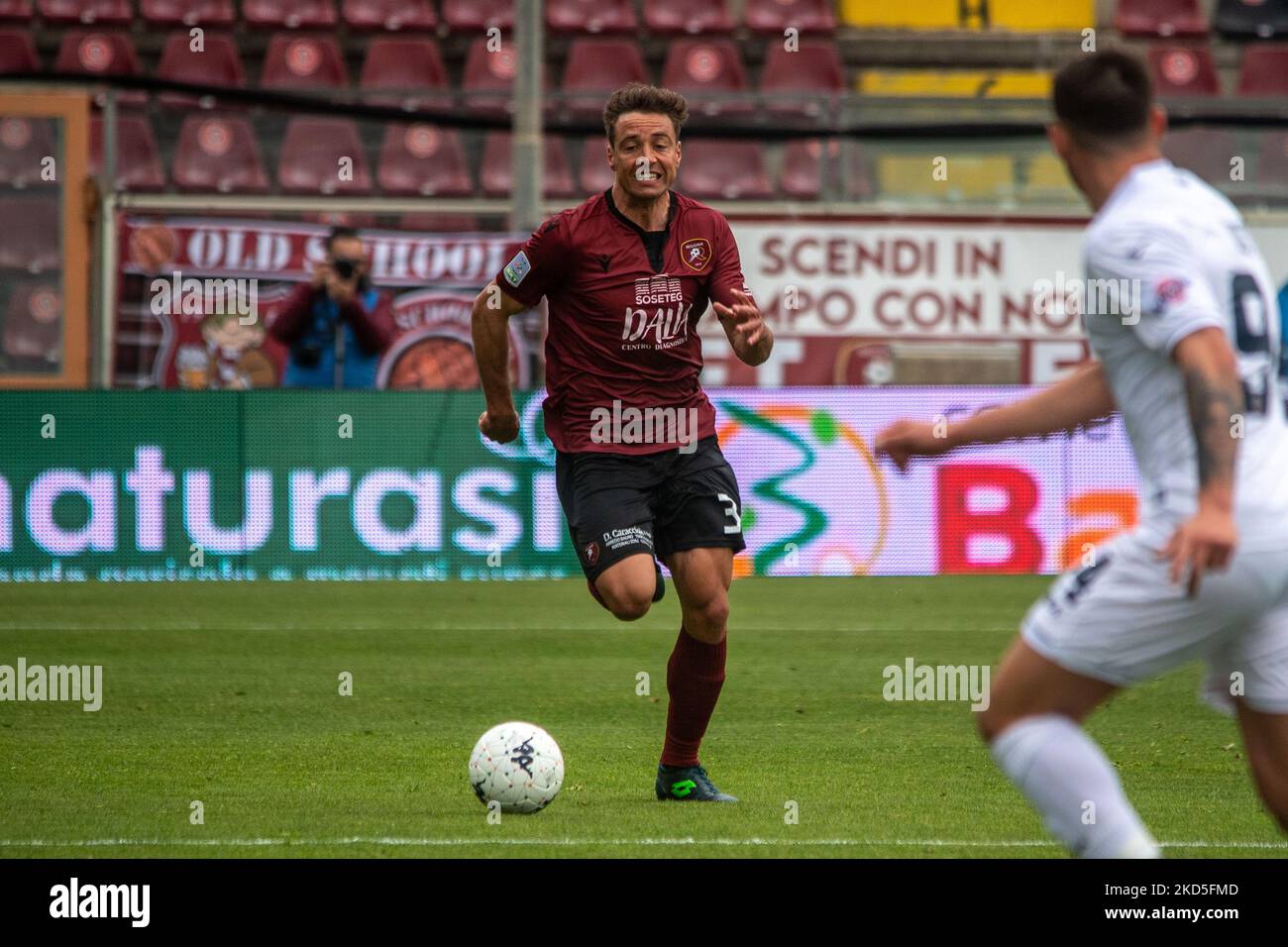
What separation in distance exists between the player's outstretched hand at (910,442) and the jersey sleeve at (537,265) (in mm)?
2455

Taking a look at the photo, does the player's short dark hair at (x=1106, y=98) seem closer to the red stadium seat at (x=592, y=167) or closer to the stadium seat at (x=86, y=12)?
the red stadium seat at (x=592, y=167)

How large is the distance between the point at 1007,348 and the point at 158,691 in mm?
10106

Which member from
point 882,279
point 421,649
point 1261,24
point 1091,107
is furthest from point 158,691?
point 1261,24

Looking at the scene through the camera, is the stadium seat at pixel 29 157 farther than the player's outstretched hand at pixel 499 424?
Yes

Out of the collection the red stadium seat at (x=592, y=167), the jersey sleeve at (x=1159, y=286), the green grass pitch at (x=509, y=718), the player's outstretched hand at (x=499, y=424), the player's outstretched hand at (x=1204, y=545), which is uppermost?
the red stadium seat at (x=592, y=167)

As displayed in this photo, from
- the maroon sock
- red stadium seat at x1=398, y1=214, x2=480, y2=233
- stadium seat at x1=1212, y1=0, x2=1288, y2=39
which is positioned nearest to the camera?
the maroon sock

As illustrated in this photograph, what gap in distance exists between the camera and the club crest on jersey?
21.8ft

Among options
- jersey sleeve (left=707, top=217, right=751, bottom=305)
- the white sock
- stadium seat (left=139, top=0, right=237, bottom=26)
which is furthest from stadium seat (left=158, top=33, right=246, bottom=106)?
the white sock

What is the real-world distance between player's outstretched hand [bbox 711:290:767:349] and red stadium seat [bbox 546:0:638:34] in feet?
53.6

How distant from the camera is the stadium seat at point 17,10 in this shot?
835 inches

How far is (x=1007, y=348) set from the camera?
683 inches

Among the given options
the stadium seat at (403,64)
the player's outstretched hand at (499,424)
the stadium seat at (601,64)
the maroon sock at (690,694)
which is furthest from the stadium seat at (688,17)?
the maroon sock at (690,694)

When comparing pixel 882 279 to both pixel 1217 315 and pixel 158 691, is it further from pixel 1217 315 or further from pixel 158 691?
pixel 1217 315

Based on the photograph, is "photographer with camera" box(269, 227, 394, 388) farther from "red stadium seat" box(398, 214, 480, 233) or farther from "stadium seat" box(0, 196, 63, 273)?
"stadium seat" box(0, 196, 63, 273)
